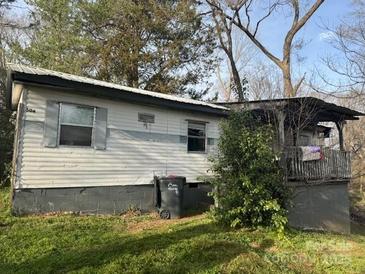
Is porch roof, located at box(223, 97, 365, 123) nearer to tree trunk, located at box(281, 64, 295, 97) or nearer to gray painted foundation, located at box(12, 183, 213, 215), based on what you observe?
gray painted foundation, located at box(12, 183, 213, 215)

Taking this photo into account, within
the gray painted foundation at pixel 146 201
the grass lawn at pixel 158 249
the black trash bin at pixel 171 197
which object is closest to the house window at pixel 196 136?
the gray painted foundation at pixel 146 201

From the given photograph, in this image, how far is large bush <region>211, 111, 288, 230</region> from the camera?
790 cm

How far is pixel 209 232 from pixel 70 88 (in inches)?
196

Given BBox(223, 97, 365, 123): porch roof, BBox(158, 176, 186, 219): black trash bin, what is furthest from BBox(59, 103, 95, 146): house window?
BBox(223, 97, 365, 123): porch roof

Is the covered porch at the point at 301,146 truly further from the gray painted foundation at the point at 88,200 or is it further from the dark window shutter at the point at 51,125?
the dark window shutter at the point at 51,125

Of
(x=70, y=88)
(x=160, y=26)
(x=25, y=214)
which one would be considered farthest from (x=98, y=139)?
(x=160, y=26)

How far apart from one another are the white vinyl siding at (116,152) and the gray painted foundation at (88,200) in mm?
183

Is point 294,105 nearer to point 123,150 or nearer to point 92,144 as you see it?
point 123,150

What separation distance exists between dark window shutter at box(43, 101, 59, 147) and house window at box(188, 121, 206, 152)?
190 inches

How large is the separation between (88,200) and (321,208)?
8.33 metres

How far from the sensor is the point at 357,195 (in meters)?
26.3

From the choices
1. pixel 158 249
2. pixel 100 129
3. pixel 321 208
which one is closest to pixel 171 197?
pixel 100 129

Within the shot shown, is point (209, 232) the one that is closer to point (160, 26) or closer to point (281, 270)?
point (281, 270)

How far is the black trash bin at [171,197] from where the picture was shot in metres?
10.0
